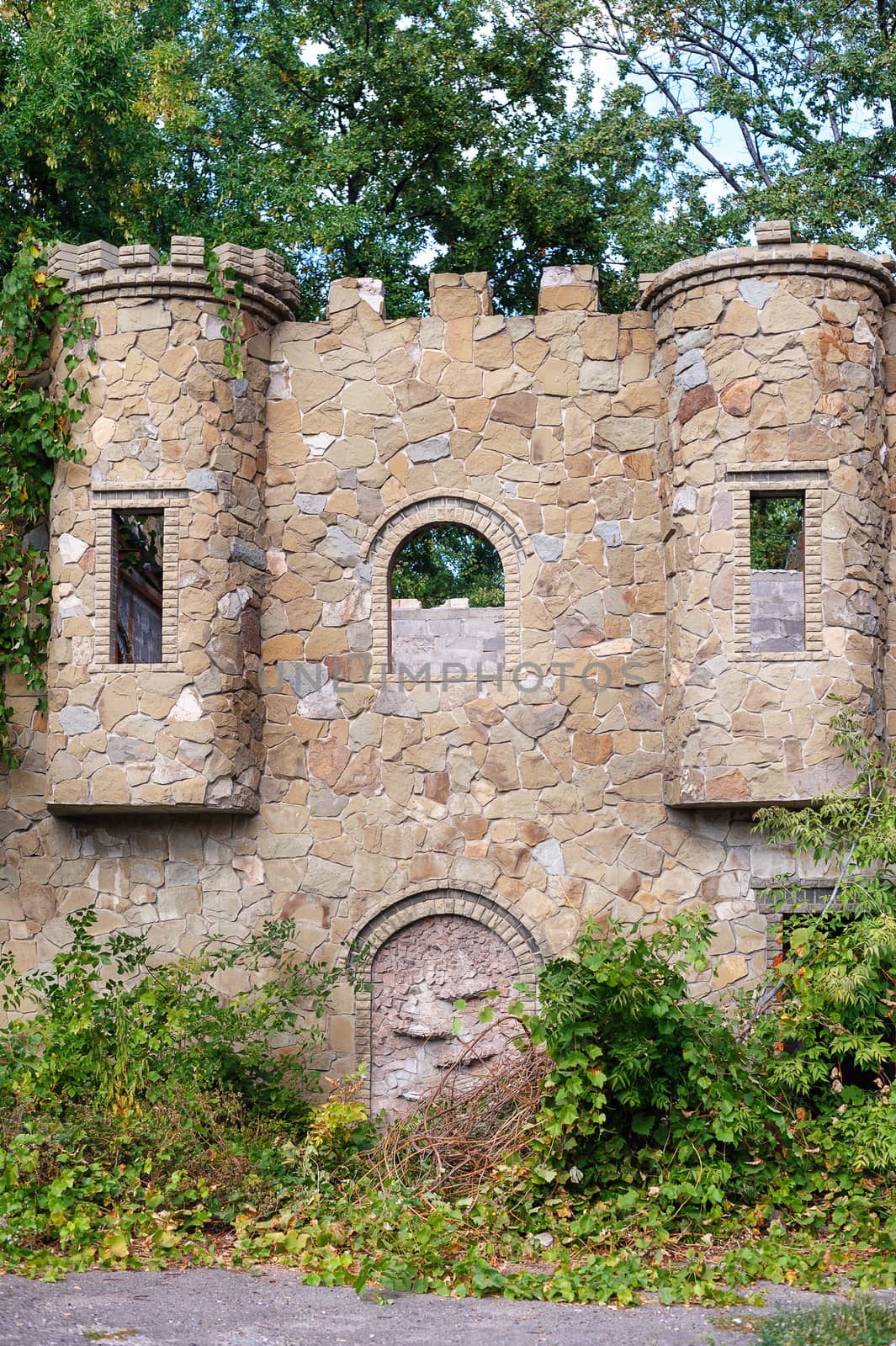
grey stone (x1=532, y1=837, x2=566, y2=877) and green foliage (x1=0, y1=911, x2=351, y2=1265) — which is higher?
grey stone (x1=532, y1=837, x2=566, y2=877)

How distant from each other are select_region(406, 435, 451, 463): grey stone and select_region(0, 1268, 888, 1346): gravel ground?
5.87 m

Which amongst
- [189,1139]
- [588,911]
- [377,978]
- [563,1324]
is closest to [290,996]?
[377,978]

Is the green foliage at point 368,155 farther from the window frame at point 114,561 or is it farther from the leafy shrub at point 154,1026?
the leafy shrub at point 154,1026

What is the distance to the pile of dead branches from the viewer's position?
860 cm

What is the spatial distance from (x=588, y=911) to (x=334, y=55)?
11574mm

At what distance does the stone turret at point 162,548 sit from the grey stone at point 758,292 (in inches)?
142

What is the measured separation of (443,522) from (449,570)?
11.0 metres

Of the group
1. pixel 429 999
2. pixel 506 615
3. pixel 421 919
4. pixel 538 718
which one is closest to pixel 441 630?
pixel 506 615

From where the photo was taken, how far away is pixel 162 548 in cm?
1012

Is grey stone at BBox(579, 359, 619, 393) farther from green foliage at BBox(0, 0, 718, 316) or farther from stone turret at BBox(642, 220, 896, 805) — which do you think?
green foliage at BBox(0, 0, 718, 316)

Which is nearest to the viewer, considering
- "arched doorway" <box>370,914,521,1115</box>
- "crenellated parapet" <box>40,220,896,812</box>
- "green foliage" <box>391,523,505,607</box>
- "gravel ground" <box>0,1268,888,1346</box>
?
"gravel ground" <box>0,1268,888,1346</box>

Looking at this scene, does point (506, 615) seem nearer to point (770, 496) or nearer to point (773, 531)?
point (770, 496)

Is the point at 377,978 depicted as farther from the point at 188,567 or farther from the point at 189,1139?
the point at 188,567

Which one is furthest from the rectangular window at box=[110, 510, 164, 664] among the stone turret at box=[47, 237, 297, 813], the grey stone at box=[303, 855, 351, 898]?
the grey stone at box=[303, 855, 351, 898]
